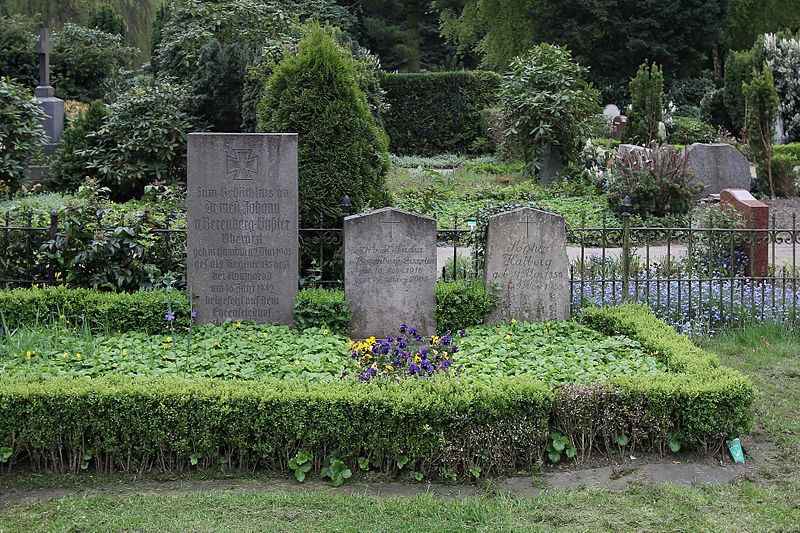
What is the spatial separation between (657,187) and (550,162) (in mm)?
3921

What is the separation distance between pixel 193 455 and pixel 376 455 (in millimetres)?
1137

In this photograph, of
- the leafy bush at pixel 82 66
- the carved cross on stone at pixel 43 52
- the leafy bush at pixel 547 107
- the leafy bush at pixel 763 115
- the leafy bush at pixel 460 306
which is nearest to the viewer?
the leafy bush at pixel 460 306

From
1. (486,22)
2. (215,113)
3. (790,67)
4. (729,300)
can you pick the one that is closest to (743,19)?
(486,22)

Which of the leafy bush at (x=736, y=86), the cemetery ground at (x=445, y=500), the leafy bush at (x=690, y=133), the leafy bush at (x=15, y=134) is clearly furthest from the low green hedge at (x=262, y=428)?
the leafy bush at (x=736, y=86)

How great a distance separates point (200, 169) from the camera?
740 cm

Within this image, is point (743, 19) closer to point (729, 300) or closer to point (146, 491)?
point (729, 300)

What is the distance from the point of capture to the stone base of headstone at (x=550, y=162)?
15.9 m

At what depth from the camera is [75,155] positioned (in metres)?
14.5

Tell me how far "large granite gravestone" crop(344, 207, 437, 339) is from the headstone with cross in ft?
33.1

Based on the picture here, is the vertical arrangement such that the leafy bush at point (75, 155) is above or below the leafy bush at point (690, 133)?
below

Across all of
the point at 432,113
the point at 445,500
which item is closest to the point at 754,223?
the point at 445,500

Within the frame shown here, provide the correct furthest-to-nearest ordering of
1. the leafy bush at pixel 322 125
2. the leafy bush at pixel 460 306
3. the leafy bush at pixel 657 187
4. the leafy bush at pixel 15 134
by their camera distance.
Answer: the leafy bush at pixel 15 134, the leafy bush at pixel 657 187, the leafy bush at pixel 322 125, the leafy bush at pixel 460 306

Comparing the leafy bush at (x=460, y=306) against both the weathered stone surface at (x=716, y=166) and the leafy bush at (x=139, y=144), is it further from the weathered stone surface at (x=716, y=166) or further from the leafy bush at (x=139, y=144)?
the weathered stone surface at (x=716, y=166)

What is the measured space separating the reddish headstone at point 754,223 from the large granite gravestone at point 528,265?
7.92 ft
